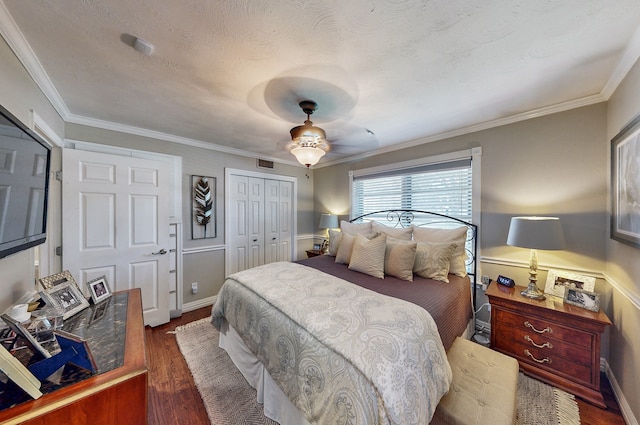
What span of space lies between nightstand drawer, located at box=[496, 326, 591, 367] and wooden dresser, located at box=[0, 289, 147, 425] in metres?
2.67

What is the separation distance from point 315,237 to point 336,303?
328 cm

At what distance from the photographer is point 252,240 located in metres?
3.88

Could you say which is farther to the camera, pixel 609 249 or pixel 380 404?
pixel 609 249

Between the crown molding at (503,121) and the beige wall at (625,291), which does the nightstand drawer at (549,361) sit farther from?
the crown molding at (503,121)

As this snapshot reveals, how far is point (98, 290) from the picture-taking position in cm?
151

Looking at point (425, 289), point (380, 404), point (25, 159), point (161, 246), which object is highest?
point (25, 159)

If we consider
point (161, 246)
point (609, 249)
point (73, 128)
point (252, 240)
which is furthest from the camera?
point (252, 240)

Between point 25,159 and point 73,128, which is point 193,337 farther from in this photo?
point 73,128

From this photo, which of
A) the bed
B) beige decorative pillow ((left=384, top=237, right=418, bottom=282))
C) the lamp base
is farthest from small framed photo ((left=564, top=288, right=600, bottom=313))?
beige decorative pillow ((left=384, top=237, right=418, bottom=282))

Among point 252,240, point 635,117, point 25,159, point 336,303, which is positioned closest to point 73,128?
point 25,159

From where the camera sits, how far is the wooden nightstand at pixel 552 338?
166cm

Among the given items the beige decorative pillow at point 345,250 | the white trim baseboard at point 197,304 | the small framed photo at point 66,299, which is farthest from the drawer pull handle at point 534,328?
the white trim baseboard at point 197,304

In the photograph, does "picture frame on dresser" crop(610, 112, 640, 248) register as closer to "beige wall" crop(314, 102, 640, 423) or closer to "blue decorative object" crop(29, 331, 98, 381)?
"beige wall" crop(314, 102, 640, 423)

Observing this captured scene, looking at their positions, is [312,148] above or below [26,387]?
above
